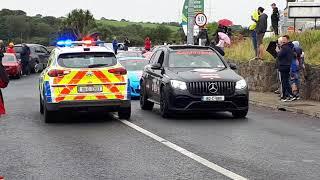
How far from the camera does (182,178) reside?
7590 mm

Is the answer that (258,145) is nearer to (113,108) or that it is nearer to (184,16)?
(113,108)

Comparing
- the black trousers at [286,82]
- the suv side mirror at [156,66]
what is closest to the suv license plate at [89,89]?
the suv side mirror at [156,66]

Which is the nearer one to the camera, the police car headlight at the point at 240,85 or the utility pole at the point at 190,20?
the police car headlight at the point at 240,85

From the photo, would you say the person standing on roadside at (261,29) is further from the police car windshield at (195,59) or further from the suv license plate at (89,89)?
the suv license plate at (89,89)

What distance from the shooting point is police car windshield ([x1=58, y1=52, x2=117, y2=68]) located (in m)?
13.5

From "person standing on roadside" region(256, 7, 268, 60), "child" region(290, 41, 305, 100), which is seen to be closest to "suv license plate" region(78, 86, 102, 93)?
"child" region(290, 41, 305, 100)

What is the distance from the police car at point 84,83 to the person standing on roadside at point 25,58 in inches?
931

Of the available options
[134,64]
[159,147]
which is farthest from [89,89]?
[134,64]

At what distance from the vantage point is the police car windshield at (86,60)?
13539mm

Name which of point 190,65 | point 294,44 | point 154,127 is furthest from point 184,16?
point 154,127

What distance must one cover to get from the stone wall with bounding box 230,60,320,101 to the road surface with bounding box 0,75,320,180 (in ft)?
11.5

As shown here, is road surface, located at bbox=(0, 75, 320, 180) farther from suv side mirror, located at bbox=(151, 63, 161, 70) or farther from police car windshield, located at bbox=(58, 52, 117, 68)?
police car windshield, located at bbox=(58, 52, 117, 68)

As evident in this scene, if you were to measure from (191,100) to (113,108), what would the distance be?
68.2 inches

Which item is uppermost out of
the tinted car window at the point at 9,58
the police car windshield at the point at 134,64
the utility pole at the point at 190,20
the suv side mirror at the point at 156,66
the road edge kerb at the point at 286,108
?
the utility pole at the point at 190,20
